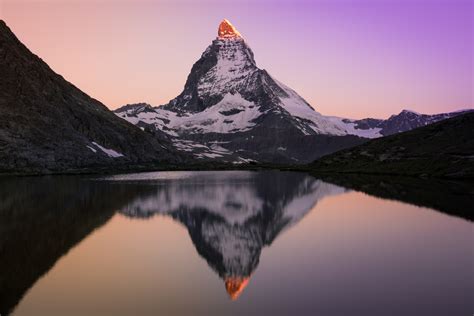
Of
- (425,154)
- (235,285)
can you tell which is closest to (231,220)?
(235,285)

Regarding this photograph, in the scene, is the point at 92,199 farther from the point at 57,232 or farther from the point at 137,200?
the point at 57,232

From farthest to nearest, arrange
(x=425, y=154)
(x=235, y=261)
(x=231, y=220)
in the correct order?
1. (x=425, y=154)
2. (x=231, y=220)
3. (x=235, y=261)

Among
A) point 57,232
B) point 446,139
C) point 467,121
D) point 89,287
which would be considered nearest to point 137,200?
point 57,232

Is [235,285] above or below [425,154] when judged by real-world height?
below

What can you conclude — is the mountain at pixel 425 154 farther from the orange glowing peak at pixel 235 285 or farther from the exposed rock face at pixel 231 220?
the orange glowing peak at pixel 235 285

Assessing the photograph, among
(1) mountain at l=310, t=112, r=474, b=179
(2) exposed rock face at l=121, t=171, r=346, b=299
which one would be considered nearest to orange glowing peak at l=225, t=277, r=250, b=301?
(2) exposed rock face at l=121, t=171, r=346, b=299

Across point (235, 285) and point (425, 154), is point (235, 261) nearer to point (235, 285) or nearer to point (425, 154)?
point (235, 285)

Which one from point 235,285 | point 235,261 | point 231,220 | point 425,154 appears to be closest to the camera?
point 235,285
